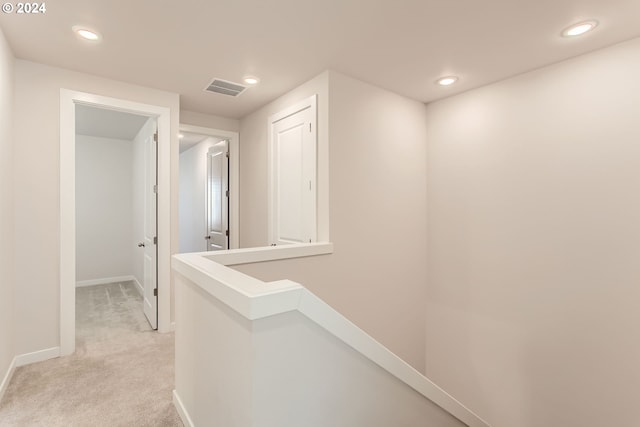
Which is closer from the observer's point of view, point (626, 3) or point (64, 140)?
point (626, 3)

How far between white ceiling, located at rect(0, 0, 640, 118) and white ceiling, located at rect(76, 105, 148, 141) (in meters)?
1.40

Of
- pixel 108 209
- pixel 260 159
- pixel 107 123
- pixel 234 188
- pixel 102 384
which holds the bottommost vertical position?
pixel 102 384

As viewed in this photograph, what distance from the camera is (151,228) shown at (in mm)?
3396

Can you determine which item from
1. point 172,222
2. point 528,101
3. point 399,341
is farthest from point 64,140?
point 528,101

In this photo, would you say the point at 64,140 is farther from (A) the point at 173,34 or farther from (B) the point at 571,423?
(B) the point at 571,423

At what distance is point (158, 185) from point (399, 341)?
2955 millimetres

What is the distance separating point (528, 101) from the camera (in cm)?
267

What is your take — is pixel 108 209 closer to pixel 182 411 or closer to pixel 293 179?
pixel 293 179

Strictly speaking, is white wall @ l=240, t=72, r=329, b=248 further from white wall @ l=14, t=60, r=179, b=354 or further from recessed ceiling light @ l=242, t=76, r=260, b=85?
white wall @ l=14, t=60, r=179, b=354

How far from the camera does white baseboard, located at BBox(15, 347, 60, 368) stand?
8.11 ft

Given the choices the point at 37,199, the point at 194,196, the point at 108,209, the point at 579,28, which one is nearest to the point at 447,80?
the point at 579,28

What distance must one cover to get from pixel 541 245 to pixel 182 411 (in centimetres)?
296

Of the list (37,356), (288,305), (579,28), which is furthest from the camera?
(37,356)

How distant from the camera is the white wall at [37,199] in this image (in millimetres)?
2486
